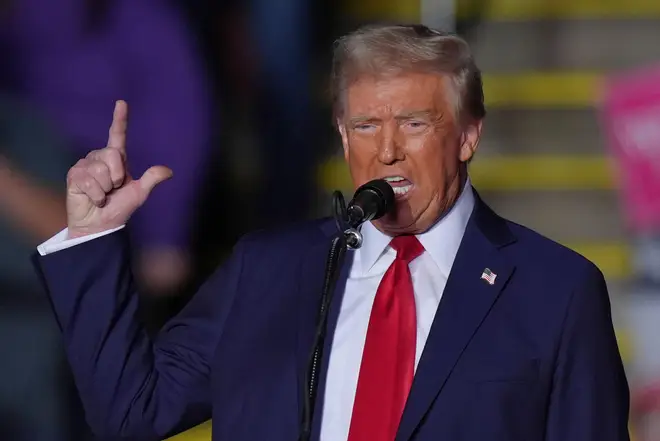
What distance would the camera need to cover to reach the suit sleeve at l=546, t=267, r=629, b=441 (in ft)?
6.72

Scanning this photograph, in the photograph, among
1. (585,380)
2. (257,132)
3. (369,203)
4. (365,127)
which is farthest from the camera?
(257,132)

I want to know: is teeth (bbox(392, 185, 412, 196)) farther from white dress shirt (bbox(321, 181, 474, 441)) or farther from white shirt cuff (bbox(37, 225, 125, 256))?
white shirt cuff (bbox(37, 225, 125, 256))

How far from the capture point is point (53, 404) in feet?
11.8

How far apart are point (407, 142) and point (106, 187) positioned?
501 millimetres

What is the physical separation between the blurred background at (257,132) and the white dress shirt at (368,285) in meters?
1.35

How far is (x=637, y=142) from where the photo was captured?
405 cm

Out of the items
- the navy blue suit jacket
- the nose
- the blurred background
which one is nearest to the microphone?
the nose

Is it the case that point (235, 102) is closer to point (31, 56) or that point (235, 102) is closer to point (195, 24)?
point (195, 24)

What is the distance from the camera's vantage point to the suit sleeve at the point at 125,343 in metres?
2.11

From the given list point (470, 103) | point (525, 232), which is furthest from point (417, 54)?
point (525, 232)

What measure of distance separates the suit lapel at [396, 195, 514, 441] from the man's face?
0.09 metres

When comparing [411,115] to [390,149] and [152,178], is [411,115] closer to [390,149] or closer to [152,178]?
[390,149]

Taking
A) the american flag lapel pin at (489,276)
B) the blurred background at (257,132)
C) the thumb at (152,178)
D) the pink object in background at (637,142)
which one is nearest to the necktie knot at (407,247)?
the american flag lapel pin at (489,276)

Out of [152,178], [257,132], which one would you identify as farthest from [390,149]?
[257,132]
